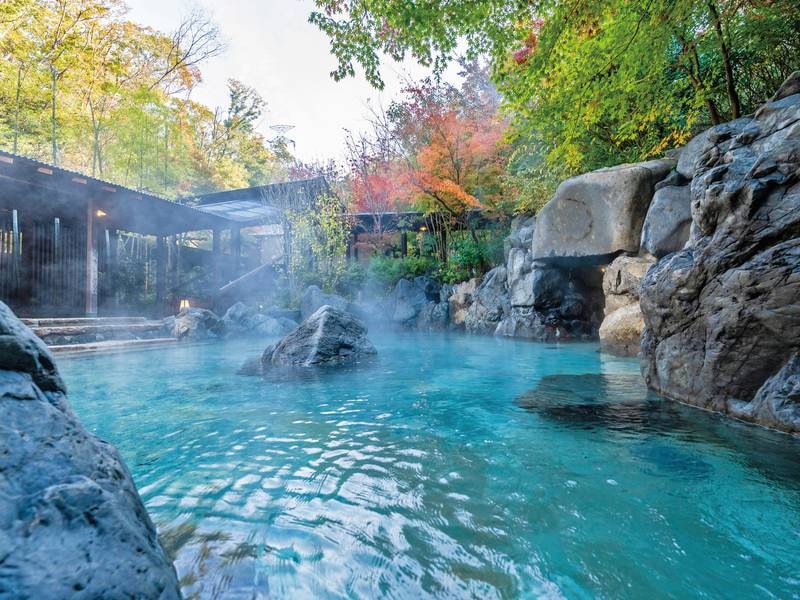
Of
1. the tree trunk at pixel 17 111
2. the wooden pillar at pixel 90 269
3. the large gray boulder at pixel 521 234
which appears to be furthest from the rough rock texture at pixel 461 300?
A: the tree trunk at pixel 17 111

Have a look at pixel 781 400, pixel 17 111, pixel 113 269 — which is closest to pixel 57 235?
pixel 113 269

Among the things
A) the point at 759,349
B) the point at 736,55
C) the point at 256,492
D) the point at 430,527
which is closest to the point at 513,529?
the point at 430,527

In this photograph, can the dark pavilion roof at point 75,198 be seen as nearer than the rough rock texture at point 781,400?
No

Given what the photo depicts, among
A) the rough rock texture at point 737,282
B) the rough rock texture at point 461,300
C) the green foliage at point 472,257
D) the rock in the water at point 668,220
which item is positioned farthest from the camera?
the green foliage at point 472,257

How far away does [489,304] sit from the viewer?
13133mm

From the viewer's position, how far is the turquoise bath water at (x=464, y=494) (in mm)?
1494

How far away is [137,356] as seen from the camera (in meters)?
8.28

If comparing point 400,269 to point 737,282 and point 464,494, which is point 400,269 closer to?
point 737,282

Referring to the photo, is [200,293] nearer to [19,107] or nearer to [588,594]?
[19,107]

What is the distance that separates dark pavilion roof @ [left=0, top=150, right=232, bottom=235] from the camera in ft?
31.6

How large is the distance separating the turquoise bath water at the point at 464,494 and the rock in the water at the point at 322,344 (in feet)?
7.26

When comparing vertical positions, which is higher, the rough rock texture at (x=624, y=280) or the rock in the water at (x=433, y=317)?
the rough rock texture at (x=624, y=280)

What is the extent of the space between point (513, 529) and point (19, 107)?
2519 centimetres

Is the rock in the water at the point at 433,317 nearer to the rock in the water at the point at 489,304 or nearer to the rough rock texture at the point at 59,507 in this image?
the rock in the water at the point at 489,304
